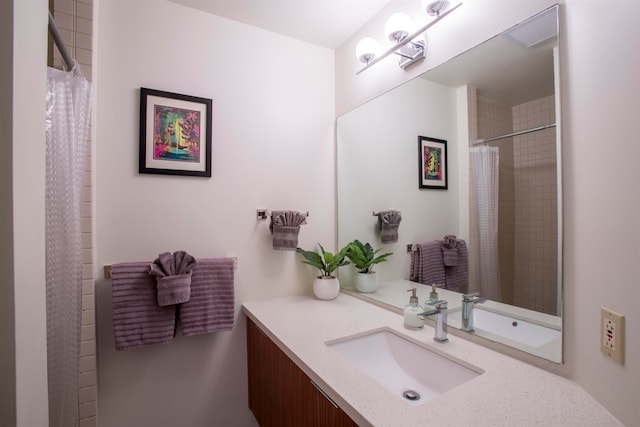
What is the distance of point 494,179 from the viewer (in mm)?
1062

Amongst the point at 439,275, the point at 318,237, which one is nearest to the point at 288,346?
the point at 439,275

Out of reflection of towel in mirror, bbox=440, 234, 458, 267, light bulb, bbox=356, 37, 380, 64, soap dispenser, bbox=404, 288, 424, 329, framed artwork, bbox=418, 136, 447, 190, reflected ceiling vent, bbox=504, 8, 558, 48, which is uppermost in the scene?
light bulb, bbox=356, 37, 380, 64

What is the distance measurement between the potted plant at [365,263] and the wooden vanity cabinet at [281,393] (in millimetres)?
635

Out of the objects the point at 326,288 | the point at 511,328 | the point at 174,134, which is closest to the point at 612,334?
the point at 511,328

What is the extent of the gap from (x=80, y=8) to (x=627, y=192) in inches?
77.3

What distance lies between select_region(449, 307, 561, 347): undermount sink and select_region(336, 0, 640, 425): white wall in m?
0.06

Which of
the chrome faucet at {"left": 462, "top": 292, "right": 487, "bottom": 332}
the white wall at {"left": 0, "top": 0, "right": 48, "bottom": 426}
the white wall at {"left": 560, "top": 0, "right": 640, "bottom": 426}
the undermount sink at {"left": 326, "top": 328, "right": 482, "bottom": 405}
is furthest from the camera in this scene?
the chrome faucet at {"left": 462, "top": 292, "right": 487, "bottom": 332}

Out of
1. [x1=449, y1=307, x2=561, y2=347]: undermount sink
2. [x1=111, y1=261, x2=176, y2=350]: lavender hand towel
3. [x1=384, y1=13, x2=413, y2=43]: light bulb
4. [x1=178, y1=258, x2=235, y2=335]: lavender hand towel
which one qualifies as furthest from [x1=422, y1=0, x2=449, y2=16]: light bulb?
[x1=111, y1=261, x2=176, y2=350]: lavender hand towel

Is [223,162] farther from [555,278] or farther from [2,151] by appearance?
[555,278]

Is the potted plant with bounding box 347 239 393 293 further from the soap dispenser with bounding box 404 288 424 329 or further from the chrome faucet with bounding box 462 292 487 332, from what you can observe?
the chrome faucet with bounding box 462 292 487 332

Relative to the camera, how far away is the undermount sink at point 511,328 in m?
0.91

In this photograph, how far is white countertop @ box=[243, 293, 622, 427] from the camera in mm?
687

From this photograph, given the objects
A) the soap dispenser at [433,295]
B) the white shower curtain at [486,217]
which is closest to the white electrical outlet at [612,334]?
the white shower curtain at [486,217]

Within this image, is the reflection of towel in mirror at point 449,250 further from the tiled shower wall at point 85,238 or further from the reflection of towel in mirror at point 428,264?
the tiled shower wall at point 85,238
